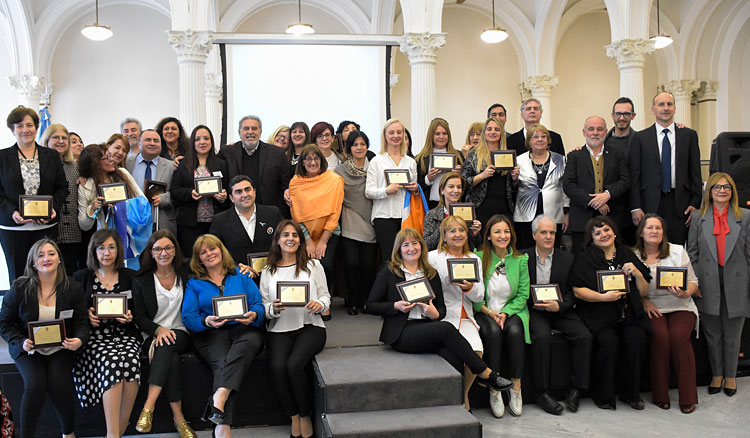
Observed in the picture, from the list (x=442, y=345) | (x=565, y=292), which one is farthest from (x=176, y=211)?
(x=565, y=292)

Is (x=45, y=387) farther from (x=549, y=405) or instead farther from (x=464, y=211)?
(x=549, y=405)

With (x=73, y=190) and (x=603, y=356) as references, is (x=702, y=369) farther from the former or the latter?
(x=73, y=190)

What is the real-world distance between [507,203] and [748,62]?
14.0m

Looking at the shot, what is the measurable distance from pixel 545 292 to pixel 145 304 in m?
2.85

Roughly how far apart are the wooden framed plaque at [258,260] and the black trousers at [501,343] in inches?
66.0

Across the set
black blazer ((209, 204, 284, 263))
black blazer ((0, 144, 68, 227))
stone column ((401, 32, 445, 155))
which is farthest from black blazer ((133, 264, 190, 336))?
stone column ((401, 32, 445, 155))

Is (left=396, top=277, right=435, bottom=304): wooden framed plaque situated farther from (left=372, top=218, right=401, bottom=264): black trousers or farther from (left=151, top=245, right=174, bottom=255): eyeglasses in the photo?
(left=151, top=245, right=174, bottom=255): eyeglasses

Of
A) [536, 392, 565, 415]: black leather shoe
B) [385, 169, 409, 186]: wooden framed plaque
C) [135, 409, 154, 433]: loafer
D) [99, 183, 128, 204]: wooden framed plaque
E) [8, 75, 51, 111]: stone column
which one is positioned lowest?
[536, 392, 565, 415]: black leather shoe

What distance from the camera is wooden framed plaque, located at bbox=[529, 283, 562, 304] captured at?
4.59 meters

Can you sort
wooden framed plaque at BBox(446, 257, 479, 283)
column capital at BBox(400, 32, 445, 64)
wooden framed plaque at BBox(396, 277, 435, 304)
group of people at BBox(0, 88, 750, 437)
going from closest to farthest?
group of people at BBox(0, 88, 750, 437) → wooden framed plaque at BBox(396, 277, 435, 304) → wooden framed plaque at BBox(446, 257, 479, 283) → column capital at BBox(400, 32, 445, 64)

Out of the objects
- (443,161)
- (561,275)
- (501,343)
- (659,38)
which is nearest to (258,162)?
(443,161)

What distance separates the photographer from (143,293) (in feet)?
13.7

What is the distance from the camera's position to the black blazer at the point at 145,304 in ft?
13.6

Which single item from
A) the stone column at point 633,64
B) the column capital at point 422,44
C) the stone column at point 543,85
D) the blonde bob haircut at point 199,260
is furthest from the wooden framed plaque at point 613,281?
the stone column at point 543,85
